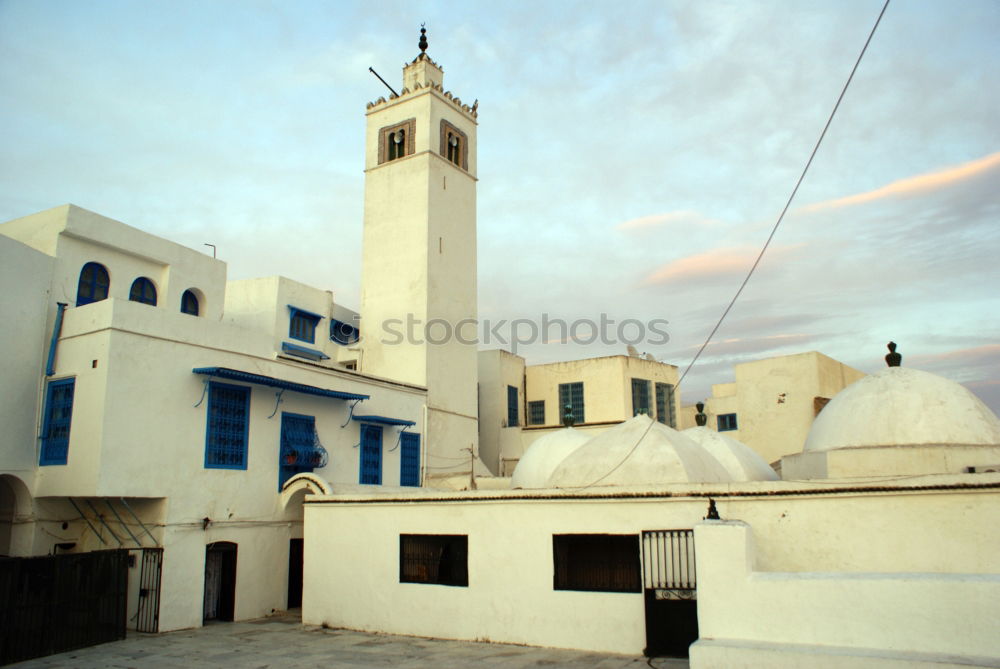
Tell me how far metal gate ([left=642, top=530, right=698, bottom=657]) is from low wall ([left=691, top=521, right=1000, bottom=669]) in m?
1.95

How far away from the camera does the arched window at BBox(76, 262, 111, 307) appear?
1605cm

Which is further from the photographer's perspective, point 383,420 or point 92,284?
point 383,420

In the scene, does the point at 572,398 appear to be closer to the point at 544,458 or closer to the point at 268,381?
the point at 544,458

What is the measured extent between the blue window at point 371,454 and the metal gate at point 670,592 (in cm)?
1031

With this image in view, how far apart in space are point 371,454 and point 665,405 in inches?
629

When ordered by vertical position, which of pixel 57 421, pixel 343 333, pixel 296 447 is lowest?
pixel 296 447

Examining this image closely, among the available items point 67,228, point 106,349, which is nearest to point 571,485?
point 106,349

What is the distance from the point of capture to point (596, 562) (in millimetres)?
12023

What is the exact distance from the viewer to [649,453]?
13156 mm

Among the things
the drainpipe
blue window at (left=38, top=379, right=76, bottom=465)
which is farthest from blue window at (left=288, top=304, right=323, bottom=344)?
blue window at (left=38, top=379, right=76, bottom=465)

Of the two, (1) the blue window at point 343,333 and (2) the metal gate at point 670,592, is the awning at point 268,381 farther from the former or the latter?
(2) the metal gate at point 670,592

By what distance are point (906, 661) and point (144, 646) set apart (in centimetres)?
1169

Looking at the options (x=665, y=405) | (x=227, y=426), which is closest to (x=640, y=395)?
(x=665, y=405)

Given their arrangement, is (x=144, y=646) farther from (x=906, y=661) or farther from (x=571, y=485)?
(x=906, y=661)
